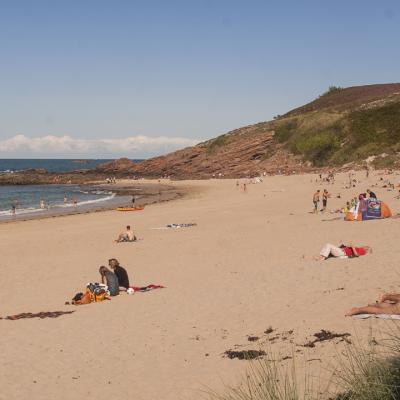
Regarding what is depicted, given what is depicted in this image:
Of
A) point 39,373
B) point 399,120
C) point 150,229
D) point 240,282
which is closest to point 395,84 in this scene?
point 399,120

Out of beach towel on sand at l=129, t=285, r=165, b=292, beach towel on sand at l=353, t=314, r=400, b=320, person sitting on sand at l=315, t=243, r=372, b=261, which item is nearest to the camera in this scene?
beach towel on sand at l=353, t=314, r=400, b=320

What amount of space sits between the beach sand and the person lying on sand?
0.30 metres

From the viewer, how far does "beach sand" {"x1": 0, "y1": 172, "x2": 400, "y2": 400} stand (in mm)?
8078

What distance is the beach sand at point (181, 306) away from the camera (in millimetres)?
8078

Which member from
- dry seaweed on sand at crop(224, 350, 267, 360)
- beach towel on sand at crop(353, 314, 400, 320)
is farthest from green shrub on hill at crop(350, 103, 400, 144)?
dry seaweed on sand at crop(224, 350, 267, 360)

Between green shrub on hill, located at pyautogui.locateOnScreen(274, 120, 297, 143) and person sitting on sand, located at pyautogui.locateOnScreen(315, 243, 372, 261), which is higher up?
green shrub on hill, located at pyautogui.locateOnScreen(274, 120, 297, 143)

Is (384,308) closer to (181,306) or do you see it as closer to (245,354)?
(245,354)

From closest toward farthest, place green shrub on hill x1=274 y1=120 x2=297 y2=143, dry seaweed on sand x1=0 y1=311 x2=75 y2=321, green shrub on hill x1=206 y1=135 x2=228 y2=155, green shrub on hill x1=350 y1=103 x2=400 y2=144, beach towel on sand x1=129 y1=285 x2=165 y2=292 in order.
A: dry seaweed on sand x1=0 y1=311 x2=75 y2=321 < beach towel on sand x1=129 y1=285 x2=165 y2=292 < green shrub on hill x1=350 y1=103 x2=400 y2=144 < green shrub on hill x1=274 y1=120 x2=297 y2=143 < green shrub on hill x1=206 y1=135 x2=228 y2=155

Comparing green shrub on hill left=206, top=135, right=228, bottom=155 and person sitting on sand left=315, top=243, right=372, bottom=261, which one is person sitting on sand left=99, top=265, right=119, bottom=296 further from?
green shrub on hill left=206, top=135, right=228, bottom=155

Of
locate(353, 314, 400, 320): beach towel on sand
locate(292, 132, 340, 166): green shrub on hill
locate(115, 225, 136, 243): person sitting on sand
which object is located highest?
locate(292, 132, 340, 166): green shrub on hill

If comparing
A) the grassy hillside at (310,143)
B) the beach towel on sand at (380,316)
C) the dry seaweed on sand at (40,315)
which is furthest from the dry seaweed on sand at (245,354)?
the grassy hillside at (310,143)

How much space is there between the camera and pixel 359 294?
10.8 meters

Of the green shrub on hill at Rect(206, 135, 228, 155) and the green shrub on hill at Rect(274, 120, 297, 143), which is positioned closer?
the green shrub on hill at Rect(274, 120, 297, 143)

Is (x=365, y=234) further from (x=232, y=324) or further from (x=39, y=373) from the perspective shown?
(x=39, y=373)
